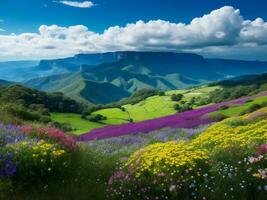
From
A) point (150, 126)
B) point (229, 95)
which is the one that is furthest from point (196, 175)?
point (229, 95)

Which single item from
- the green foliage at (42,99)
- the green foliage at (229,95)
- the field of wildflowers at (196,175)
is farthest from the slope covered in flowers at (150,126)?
the green foliage at (42,99)

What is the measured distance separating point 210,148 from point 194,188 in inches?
97.2

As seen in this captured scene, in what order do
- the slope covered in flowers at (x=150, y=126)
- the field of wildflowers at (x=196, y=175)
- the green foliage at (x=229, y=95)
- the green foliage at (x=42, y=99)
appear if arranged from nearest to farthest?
1. the field of wildflowers at (x=196, y=175)
2. the slope covered in flowers at (x=150, y=126)
3. the green foliage at (x=42, y=99)
4. the green foliage at (x=229, y=95)

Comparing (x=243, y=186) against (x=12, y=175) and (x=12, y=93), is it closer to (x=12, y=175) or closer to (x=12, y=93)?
(x=12, y=175)

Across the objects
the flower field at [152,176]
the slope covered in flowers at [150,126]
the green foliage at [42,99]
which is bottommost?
the green foliage at [42,99]

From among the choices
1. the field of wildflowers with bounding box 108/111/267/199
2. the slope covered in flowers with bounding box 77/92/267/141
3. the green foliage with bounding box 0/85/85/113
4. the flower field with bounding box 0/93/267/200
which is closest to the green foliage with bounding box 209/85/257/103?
the green foliage with bounding box 0/85/85/113

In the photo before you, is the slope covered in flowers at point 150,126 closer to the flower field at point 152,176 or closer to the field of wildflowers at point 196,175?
the flower field at point 152,176

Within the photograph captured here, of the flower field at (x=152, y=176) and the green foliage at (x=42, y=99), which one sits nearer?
the flower field at (x=152, y=176)

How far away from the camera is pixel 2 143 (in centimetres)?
780

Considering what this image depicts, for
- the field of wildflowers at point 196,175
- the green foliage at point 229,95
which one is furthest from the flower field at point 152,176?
the green foliage at point 229,95

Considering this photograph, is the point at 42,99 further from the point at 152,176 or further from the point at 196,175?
the point at 196,175

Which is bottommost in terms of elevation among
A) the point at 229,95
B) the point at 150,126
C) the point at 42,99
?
the point at 42,99

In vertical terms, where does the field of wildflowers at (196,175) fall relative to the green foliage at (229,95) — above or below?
above

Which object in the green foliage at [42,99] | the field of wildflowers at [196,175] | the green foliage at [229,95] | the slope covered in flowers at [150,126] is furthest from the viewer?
the green foliage at [229,95]
